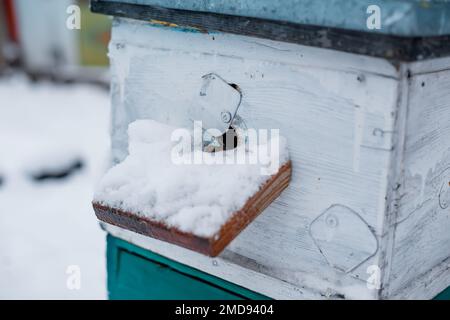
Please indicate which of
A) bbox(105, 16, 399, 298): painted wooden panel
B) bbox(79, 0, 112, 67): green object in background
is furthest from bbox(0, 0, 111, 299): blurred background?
bbox(79, 0, 112, 67): green object in background

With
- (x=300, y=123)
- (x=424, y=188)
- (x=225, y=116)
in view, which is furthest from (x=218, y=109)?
(x=424, y=188)

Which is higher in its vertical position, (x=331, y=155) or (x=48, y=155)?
(x=331, y=155)

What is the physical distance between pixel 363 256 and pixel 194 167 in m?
0.43

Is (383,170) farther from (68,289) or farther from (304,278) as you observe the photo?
(68,289)

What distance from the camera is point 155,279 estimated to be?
1617mm

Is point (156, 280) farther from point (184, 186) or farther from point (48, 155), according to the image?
point (48, 155)

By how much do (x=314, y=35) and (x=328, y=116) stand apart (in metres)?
0.18

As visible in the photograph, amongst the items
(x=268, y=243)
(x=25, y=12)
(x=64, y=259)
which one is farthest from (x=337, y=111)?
(x=25, y=12)

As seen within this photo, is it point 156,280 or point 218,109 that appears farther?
point 156,280

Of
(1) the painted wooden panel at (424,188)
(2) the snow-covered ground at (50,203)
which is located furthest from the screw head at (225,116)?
(2) the snow-covered ground at (50,203)

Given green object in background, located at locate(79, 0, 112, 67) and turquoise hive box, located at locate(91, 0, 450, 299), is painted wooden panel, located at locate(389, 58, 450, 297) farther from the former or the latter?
green object in background, located at locate(79, 0, 112, 67)

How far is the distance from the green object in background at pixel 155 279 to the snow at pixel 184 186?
1.31 ft

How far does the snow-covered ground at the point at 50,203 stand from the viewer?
290cm

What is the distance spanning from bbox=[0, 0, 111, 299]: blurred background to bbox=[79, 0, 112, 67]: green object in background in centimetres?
217
